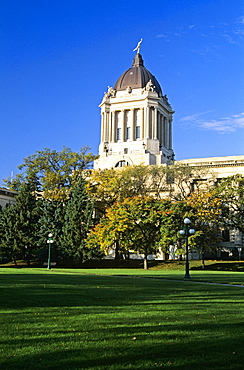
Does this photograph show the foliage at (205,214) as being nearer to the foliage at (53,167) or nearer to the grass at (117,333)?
the foliage at (53,167)

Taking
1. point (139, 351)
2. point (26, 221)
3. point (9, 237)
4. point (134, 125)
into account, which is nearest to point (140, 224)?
point (26, 221)

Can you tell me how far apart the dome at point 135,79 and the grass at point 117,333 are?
8393cm

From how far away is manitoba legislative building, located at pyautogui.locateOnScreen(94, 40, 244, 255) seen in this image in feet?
276

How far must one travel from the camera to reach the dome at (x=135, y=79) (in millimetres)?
94219

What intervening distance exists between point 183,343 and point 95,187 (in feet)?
175

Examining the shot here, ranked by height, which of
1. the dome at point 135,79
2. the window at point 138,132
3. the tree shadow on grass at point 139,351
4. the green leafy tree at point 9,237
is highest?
the dome at point 135,79

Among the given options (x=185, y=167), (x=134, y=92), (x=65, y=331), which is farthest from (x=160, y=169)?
Answer: (x=65, y=331)

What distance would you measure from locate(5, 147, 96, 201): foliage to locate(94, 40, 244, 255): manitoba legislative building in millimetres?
13967

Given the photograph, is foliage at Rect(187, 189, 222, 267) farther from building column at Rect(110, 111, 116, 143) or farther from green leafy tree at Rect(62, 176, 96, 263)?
building column at Rect(110, 111, 116, 143)

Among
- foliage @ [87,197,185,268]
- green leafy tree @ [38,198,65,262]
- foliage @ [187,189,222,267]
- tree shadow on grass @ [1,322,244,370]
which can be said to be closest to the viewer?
tree shadow on grass @ [1,322,244,370]

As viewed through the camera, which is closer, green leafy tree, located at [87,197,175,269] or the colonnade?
green leafy tree, located at [87,197,175,269]

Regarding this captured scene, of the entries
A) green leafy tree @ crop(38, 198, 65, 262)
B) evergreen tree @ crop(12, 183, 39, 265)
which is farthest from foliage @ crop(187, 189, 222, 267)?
evergreen tree @ crop(12, 183, 39, 265)

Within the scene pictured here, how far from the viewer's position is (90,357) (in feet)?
22.9

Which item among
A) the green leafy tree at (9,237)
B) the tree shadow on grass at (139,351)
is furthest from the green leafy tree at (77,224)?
the tree shadow on grass at (139,351)
